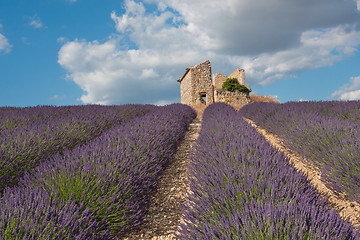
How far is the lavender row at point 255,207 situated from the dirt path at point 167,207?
51cm

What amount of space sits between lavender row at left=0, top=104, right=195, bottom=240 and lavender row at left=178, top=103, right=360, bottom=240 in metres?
0.58

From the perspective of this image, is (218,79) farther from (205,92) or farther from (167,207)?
(167,207)

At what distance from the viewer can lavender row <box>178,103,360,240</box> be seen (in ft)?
3.89

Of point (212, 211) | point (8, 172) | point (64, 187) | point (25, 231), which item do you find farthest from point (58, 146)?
point (212, 211)

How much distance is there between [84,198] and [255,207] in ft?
4.06

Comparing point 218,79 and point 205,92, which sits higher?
point 218,79

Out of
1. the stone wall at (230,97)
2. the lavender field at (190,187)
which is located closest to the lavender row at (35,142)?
the lavender field at (190,187)

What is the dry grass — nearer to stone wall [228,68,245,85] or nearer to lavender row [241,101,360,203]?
stone wall [228,68,245,85]

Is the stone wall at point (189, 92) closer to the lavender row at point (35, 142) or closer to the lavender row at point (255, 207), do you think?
the lavender row at point (35, 142)

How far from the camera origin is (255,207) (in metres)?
1.35

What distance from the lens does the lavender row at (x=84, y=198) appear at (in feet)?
4.80

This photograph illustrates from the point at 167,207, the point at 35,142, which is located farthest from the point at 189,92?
the point at 167,207

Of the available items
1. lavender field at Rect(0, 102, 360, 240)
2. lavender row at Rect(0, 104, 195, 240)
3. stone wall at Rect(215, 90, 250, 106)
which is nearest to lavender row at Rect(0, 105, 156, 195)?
lavender field at Rect(0, 102, 360, 240)

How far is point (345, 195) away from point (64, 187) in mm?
2807
